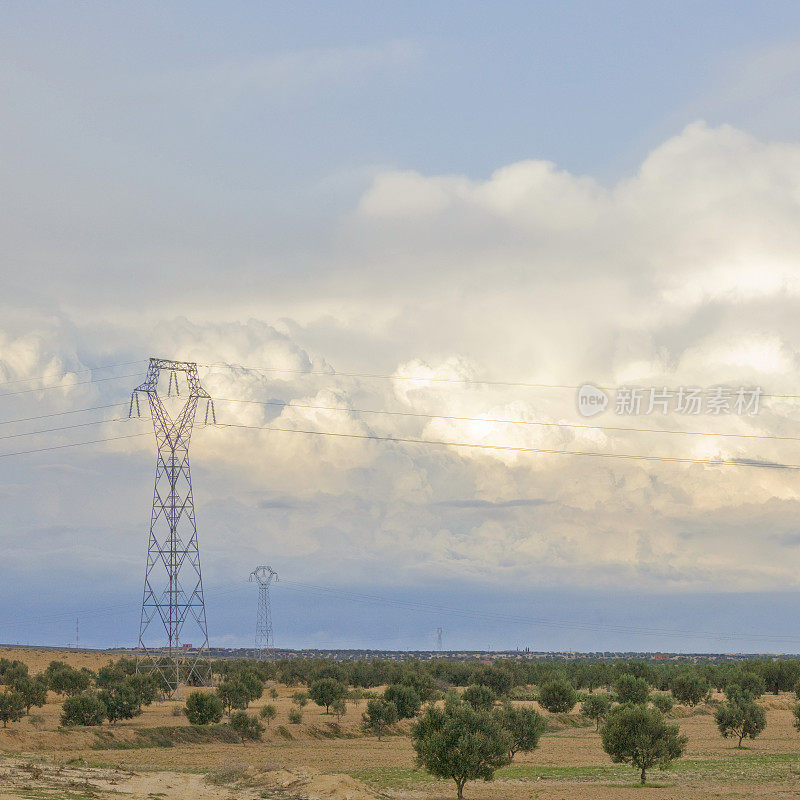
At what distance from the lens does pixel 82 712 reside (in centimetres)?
8619

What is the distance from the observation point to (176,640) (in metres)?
84.2

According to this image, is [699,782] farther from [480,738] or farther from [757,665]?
[757,665]

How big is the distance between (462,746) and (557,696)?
209 ft

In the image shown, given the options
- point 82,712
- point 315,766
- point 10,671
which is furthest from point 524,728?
point 10,671

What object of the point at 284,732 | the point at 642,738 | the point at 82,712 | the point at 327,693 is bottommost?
the point at 284,732

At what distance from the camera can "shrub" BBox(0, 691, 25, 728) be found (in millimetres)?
81625

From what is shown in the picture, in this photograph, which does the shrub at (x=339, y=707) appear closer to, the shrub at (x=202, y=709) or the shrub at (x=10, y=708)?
the shrub at (x=202, y=709)

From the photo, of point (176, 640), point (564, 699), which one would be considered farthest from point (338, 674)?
point (176, 640)

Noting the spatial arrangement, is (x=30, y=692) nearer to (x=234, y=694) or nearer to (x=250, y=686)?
(x=234, y=694)

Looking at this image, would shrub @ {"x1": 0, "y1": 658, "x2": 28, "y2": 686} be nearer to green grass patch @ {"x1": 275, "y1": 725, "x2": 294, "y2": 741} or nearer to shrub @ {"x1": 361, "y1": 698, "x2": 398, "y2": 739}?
green grass patch @ {"x1": 275, "y1": 725, "x2": 294, "y2": 741}

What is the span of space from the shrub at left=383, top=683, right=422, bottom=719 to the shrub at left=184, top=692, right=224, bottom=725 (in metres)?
21.4

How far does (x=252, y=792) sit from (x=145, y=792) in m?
6.29

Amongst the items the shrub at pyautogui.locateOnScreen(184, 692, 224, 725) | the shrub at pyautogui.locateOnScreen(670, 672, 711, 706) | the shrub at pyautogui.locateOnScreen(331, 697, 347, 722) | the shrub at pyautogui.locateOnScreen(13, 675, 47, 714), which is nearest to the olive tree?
the shrub at pyautogui.locateOnScreen(184, 692, 224, 725)

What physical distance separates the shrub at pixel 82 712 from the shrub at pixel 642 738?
152 feet
